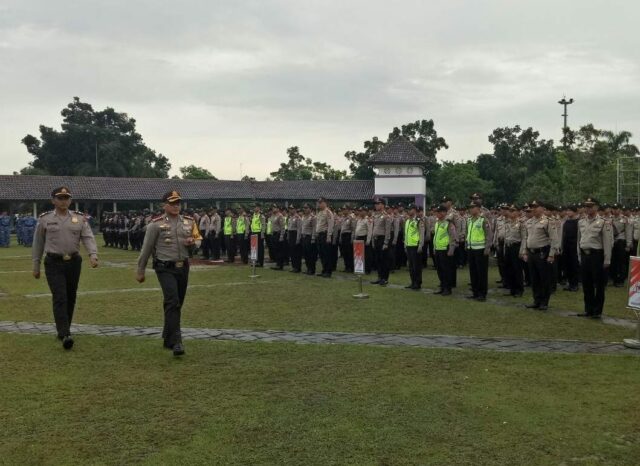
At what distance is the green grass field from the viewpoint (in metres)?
4.07

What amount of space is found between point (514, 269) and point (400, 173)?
30220 mm

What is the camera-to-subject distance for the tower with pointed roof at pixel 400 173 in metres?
41.2

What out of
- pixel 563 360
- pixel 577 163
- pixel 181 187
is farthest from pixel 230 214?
pixel 181 187

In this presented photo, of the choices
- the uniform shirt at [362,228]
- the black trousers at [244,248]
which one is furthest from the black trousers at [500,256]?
the black trousers at [244,248]

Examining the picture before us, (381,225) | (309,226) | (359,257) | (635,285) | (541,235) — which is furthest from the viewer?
(309,226)

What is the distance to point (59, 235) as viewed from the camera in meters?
7.34

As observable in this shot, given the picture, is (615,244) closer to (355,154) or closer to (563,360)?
(563,360)

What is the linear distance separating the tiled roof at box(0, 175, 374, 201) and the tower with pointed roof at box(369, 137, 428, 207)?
1.73 meters

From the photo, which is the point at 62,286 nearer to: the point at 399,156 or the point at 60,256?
the point at 60,256

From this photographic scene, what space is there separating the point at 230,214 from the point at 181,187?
26857 millimetres

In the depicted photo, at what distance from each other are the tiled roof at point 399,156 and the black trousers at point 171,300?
34948 millimetres

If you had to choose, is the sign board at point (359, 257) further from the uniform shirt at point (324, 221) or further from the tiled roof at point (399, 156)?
the tiled roof at point (399, 156)

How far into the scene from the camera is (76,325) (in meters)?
8.58

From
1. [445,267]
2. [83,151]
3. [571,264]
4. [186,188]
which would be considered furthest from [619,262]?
[83,151]
